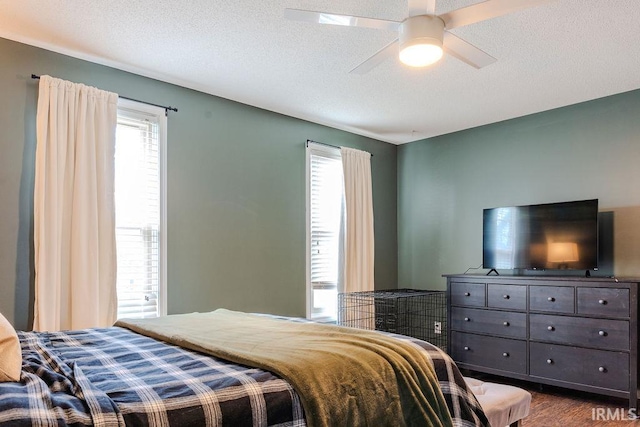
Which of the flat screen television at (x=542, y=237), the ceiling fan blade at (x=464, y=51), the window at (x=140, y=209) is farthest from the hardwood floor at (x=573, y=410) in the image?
the window at (x=140, y=209)

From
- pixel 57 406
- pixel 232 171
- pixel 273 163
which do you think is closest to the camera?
pixel 57 406

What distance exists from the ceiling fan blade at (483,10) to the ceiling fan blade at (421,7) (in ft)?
0.22

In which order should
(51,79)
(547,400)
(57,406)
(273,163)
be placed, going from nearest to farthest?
(57,406) → (51,79) → (547,400) → (273,163)

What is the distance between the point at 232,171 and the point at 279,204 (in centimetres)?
60

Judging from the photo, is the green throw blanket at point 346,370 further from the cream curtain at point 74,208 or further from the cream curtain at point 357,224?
the cream curtain at point 357,224

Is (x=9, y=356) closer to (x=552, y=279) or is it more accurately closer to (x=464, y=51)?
(x=464, y=51)

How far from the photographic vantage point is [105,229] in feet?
10.6

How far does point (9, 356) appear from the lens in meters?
1.42

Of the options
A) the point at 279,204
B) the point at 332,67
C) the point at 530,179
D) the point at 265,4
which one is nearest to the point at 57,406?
the point at 265,4

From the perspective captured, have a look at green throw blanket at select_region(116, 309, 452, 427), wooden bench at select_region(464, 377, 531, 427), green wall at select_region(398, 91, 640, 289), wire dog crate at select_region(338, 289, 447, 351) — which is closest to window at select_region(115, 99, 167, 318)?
green throw blanket at select_region(116, 309, 452, 427)

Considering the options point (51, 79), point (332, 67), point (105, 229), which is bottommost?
point (105, 229)

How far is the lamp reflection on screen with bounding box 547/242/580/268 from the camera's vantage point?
3904 mm

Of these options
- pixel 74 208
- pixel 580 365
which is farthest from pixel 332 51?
pixel 580 365

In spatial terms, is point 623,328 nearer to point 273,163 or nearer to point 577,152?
point 577,152
